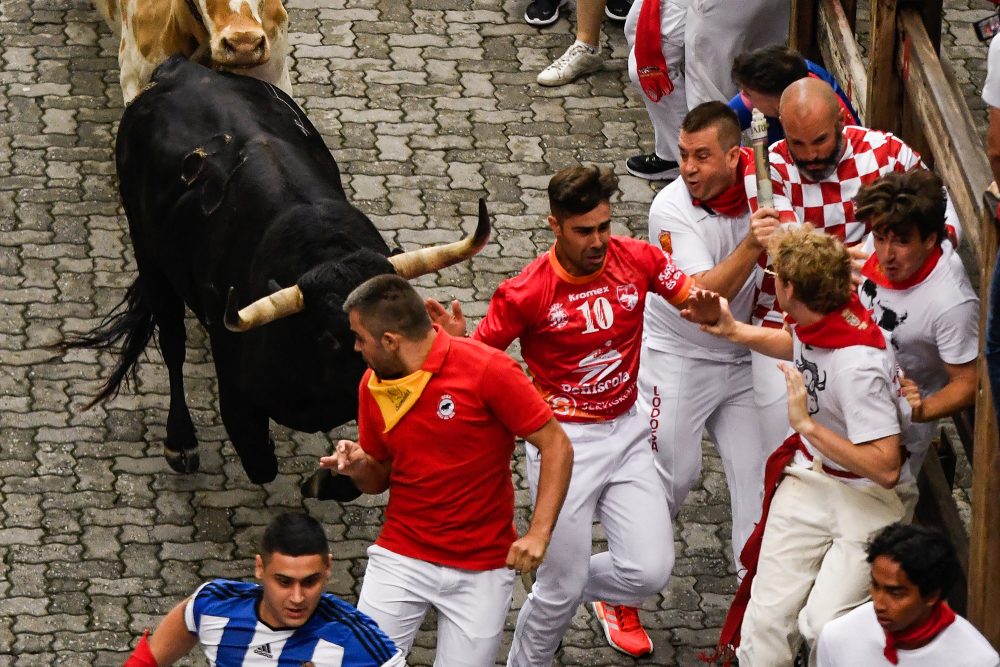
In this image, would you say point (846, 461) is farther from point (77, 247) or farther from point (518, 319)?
point (77, 247)

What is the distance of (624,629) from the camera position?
7.12m

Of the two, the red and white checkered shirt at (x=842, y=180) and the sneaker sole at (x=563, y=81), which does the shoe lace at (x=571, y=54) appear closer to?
the sneaker sole at (x=563, y=81)

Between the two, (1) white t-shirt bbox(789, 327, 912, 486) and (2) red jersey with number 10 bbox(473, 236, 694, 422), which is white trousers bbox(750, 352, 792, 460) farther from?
(1) white t-shirt bbox(789, 327, 912, 486)

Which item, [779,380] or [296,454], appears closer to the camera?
[779,380]

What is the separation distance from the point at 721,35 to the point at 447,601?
460 centimetres

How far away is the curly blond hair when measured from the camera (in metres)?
5.70

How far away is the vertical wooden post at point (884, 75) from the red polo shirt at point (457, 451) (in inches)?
121

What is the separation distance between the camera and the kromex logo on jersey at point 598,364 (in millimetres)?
6359

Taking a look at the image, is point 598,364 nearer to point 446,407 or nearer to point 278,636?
point 446,407

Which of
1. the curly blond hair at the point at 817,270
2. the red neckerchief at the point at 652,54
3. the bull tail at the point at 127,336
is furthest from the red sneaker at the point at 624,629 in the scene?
the red neckerchief at the point at 652,54

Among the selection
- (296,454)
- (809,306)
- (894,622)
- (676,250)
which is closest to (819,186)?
(676,250)

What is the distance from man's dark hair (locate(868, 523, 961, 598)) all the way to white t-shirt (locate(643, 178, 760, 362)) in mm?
1672

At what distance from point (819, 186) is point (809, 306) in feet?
3.41

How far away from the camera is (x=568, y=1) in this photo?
1200cm
